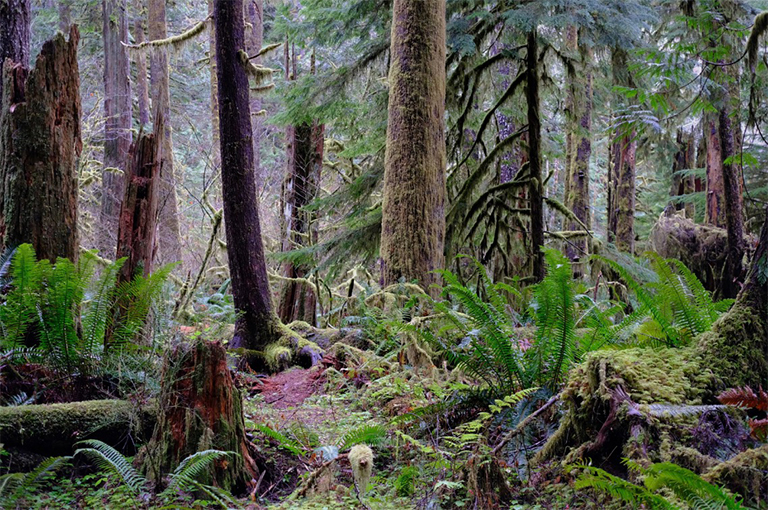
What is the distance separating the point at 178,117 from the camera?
22.5 m

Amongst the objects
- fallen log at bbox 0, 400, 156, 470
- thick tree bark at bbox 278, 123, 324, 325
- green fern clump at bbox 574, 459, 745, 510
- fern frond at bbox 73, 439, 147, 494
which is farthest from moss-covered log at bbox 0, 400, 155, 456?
thick tree bark at bbox 278, 123, 324, 325

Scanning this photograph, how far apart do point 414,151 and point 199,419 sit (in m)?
4.10

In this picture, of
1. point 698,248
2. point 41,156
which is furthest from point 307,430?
point 698,248

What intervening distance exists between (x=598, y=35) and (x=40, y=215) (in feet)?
22.9

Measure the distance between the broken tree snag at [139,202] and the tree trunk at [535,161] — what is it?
15.5 feet

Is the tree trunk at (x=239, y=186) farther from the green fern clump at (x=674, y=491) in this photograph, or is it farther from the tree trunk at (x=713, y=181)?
the tree trunk at (x=713, y=181)

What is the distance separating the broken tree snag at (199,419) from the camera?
2961mm

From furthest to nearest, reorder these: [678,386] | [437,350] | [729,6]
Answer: [729,6]
[437,350]
[678,386]

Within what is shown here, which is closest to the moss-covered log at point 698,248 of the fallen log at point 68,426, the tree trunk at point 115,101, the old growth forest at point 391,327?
the old growth forest at point 391,327

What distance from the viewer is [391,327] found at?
17.1 feet

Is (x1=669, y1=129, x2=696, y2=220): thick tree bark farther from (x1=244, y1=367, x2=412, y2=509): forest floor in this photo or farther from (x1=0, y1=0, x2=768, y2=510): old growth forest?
(x1=244, y1=367, x2=412, y2=509): forest floor

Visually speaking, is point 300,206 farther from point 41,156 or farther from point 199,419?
point 199,419

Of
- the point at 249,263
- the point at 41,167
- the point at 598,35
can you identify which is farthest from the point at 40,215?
the point at 598,35

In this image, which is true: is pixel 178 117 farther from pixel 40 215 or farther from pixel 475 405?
pixel 475 405
